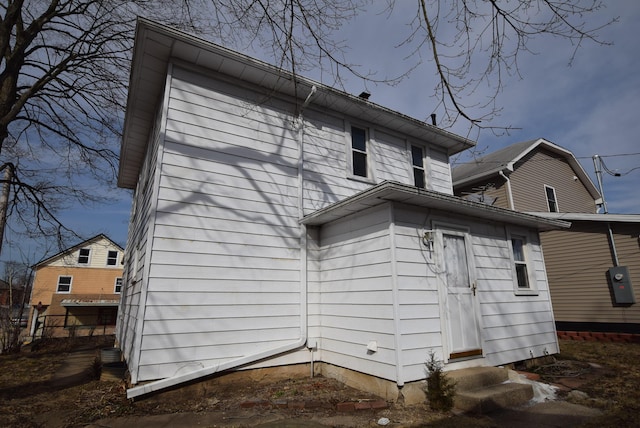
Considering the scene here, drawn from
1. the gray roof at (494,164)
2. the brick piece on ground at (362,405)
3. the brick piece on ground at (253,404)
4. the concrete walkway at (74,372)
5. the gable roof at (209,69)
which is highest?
the gray roof at (494,164)

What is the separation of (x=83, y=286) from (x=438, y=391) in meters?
29.3

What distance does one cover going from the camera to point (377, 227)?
18.3ft

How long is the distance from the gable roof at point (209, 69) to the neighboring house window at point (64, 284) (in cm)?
2231

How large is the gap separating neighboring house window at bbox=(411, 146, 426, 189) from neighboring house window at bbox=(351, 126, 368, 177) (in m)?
1.56

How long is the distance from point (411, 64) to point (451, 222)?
3.26 meters

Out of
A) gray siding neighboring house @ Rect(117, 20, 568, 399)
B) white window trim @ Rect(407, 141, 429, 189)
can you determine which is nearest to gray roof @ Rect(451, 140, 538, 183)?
white window trim @ Rect(407, 141, 429, 189)

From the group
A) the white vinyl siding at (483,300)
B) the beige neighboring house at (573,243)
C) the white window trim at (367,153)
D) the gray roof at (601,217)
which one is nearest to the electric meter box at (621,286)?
the beige neighboring house at (573,243)

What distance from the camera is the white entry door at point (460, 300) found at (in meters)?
5.58

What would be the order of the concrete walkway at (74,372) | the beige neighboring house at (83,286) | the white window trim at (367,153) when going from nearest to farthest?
the concrete walkway at (74,372)
the white window trim at (367,153)
the beige neighboring house at (83,286)

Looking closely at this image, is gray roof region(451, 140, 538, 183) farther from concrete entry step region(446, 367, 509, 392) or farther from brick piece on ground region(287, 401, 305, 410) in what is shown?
brick piece on ground region(287, 401, 305, 410)

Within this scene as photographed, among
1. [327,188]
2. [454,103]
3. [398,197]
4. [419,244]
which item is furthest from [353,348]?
[454,103]

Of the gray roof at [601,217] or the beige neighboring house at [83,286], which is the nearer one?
the gray roof at [601,217]

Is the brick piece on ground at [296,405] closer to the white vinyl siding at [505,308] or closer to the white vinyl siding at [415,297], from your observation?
the white vinyl siding at [415,297]

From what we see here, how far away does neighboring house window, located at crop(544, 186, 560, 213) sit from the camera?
54.1ft
